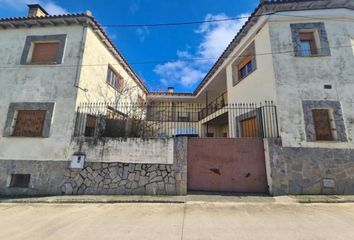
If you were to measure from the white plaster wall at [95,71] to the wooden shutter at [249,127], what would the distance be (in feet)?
24.7

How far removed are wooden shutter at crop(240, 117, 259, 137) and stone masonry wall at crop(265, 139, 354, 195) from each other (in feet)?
5.69

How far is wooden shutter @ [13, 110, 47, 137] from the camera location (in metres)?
7.54

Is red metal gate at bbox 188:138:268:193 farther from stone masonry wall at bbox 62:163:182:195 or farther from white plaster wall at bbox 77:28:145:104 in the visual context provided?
white plaster wall at bbox 77:28:145:104

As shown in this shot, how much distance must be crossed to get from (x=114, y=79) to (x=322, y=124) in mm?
10963

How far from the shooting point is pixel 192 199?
19.8 ft

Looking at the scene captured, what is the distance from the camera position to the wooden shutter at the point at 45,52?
836cm

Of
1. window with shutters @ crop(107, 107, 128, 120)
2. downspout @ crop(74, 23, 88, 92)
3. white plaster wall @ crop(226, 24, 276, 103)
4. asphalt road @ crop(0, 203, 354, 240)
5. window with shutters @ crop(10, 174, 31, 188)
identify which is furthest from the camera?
window with shutters @ crop(107, 107, 128, 120)

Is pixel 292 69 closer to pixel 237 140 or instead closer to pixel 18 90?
pixel 237 140

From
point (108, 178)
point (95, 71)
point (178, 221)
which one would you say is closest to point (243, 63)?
point (95, 71)

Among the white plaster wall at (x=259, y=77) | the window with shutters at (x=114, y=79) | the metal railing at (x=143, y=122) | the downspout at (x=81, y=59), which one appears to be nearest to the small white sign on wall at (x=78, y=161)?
the metal railing at (x=143, y=122)

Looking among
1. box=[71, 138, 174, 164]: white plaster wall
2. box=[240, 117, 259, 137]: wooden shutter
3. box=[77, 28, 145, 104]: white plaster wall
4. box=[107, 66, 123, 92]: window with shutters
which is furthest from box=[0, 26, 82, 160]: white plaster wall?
box=[240, 117, 259, 137]: wooden shutter

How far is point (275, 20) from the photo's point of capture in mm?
7801

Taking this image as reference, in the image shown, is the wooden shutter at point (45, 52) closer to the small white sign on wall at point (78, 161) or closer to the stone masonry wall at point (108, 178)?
the small white sign on wall at point (78, 161)

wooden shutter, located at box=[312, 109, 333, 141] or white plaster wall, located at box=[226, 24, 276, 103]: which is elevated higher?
white plaster wall, located at box=[226, 24, 276, 103]
